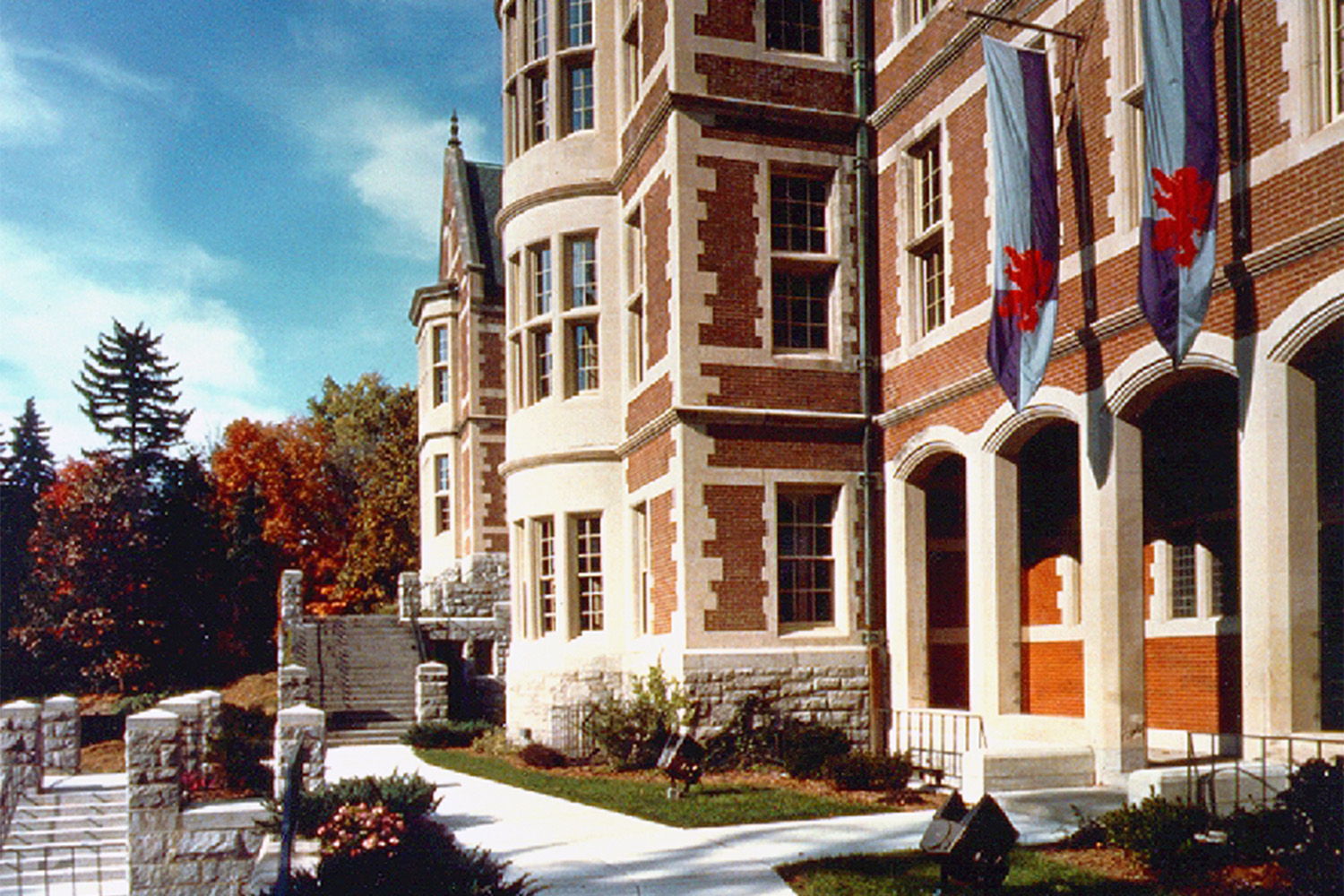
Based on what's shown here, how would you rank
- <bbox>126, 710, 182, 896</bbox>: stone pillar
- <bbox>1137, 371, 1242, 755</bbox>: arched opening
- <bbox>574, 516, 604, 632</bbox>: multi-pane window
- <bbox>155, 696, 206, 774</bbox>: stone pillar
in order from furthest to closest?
<bbox>574, 516, 604, 632</bbox>: multi-pane window
<bbox>1137, 371, 1242, 755</bbox>: arched opening
<bbox>155, 696, 206, 774</bbox>: stone pillar
<bbox>126, 710, 182, 896</bbox>: stone pillar

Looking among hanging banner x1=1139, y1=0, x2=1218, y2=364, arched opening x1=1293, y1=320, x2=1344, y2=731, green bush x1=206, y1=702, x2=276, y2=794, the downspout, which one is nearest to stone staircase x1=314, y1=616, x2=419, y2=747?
green bush x1=206, y1=702, x2=276, y2=794

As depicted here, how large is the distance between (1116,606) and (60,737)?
15.9 metres

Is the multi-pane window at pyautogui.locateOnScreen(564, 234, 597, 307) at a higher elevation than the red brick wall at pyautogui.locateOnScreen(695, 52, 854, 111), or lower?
lower

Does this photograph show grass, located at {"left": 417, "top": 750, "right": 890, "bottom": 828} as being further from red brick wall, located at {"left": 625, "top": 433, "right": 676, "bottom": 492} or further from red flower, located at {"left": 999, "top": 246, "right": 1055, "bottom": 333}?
red flower, located at {"left": 999, "top": 246, "right": 1055, "bottom": 333}

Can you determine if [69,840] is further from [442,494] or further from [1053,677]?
[442,494]

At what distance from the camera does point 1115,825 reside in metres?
9.36

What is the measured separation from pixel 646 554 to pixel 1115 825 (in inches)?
414

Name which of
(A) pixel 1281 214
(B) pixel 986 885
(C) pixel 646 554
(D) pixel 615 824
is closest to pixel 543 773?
(C) pixel 646 554

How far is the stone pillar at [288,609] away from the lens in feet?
98.4

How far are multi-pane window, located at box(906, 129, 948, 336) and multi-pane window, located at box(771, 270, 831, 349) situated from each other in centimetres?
145

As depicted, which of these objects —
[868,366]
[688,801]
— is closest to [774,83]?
[868,366]

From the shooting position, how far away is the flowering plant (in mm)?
9930

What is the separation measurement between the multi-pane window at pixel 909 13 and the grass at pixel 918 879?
11625 mm

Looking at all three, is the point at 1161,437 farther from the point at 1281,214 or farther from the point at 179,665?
the point at 179,665
